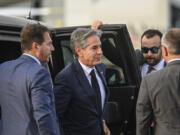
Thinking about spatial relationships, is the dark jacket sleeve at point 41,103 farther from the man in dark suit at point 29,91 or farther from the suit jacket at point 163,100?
the suit jacket at point 163,100

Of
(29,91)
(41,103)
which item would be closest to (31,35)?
(29,91)

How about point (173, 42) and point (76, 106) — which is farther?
point (76, 106)

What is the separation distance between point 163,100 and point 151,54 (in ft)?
5.20

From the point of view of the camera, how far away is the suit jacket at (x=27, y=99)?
3.92 metres

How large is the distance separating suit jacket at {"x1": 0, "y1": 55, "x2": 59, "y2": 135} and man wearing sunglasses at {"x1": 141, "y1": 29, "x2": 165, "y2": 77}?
6.37 ft

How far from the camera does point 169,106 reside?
4.18m

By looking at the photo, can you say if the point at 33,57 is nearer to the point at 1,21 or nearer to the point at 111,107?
the point at 1,21

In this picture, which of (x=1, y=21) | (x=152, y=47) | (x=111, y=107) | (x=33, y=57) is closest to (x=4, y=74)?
(x=33, y=57)

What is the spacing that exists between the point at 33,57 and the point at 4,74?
0.85ft

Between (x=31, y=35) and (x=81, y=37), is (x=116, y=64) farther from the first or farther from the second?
(x=31, y=35)

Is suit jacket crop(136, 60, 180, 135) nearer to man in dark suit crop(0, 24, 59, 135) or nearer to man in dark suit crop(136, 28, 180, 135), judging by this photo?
man in dark suit crop(136, 28, 180, 135)

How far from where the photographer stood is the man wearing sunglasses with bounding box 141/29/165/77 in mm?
5705

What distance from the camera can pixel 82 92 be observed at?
4539 mm

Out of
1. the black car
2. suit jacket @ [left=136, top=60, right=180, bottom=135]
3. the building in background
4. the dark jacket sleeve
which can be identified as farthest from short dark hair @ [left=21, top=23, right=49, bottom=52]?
the building in background
